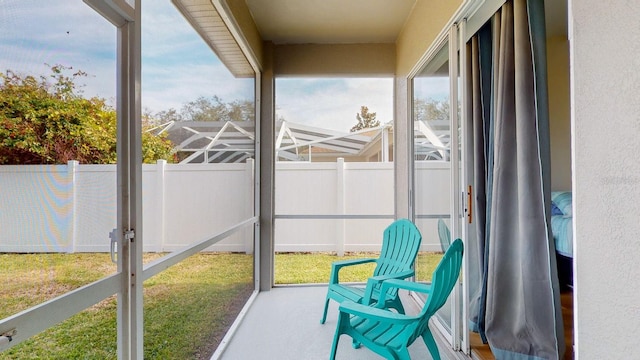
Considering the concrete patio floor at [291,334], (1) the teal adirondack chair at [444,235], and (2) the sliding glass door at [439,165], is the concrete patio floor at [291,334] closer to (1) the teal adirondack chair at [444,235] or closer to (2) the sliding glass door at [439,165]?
(2) the sliding glass door at [439,165]

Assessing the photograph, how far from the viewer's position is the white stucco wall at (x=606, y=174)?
2.68ft

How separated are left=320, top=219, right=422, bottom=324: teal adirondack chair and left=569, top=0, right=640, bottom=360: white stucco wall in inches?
53.6

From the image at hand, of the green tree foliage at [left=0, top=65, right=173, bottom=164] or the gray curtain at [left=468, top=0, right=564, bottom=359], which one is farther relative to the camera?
the gray curtain at [left=468, top=0, right=564, bottom=359]

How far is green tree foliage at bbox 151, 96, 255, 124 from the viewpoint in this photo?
1.59 m

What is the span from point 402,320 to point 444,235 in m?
0.97

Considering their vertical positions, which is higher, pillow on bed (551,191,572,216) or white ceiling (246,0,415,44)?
white ceiling (246,0,415,44)

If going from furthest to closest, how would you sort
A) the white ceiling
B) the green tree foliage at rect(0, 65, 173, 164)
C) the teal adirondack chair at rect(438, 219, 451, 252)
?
the white ceiling < the teal adirondack chair at rect(438, 219, 451, 252) < the green tree foliage at rect(0, 65, 173, 164)

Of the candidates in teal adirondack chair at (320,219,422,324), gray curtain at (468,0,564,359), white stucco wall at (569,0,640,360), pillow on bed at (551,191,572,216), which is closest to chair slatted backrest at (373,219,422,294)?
teal adirondack chair at (320,219,422,324)

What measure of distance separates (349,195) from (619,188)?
329cm

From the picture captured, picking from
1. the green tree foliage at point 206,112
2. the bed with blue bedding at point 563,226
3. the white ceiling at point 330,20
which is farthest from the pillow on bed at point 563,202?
the green tree foliage at point 206,112

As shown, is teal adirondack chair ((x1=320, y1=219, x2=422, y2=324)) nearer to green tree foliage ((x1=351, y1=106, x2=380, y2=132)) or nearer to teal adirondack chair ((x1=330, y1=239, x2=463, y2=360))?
teal adirondack chair ((x1=330, y1=239, x2=463, y2=360))

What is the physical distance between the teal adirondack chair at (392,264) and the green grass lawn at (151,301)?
256 millimetres

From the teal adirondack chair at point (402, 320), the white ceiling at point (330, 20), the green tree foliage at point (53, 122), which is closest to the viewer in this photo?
the green tree foliage at point (53, 122)

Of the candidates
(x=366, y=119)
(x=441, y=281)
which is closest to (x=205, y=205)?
(x=441, y=281)
